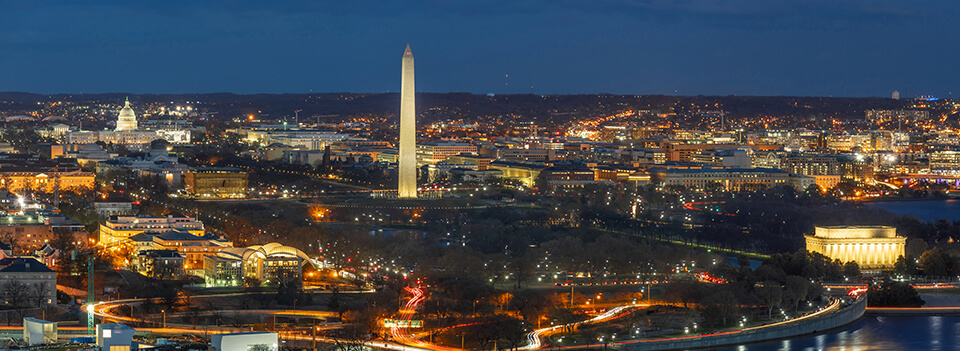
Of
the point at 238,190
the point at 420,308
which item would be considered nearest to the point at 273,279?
the point at 420,308

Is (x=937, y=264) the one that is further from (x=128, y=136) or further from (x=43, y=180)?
(x=128, y=136)

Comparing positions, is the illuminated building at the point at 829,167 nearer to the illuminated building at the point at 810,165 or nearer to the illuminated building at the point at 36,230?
the illuminated building at the point at 810,165

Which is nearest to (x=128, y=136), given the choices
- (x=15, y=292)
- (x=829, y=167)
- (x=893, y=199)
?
(x=829, y=167)

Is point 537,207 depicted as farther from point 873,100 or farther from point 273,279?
point 873,100

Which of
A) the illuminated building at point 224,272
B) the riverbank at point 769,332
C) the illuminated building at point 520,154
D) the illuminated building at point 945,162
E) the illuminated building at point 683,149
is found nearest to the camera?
the riverbank at point 769,332

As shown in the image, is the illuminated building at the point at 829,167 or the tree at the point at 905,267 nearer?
the tree at the point at 905,267

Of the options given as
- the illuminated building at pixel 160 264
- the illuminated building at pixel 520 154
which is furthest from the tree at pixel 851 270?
the illuminated building at pixel 520 154
